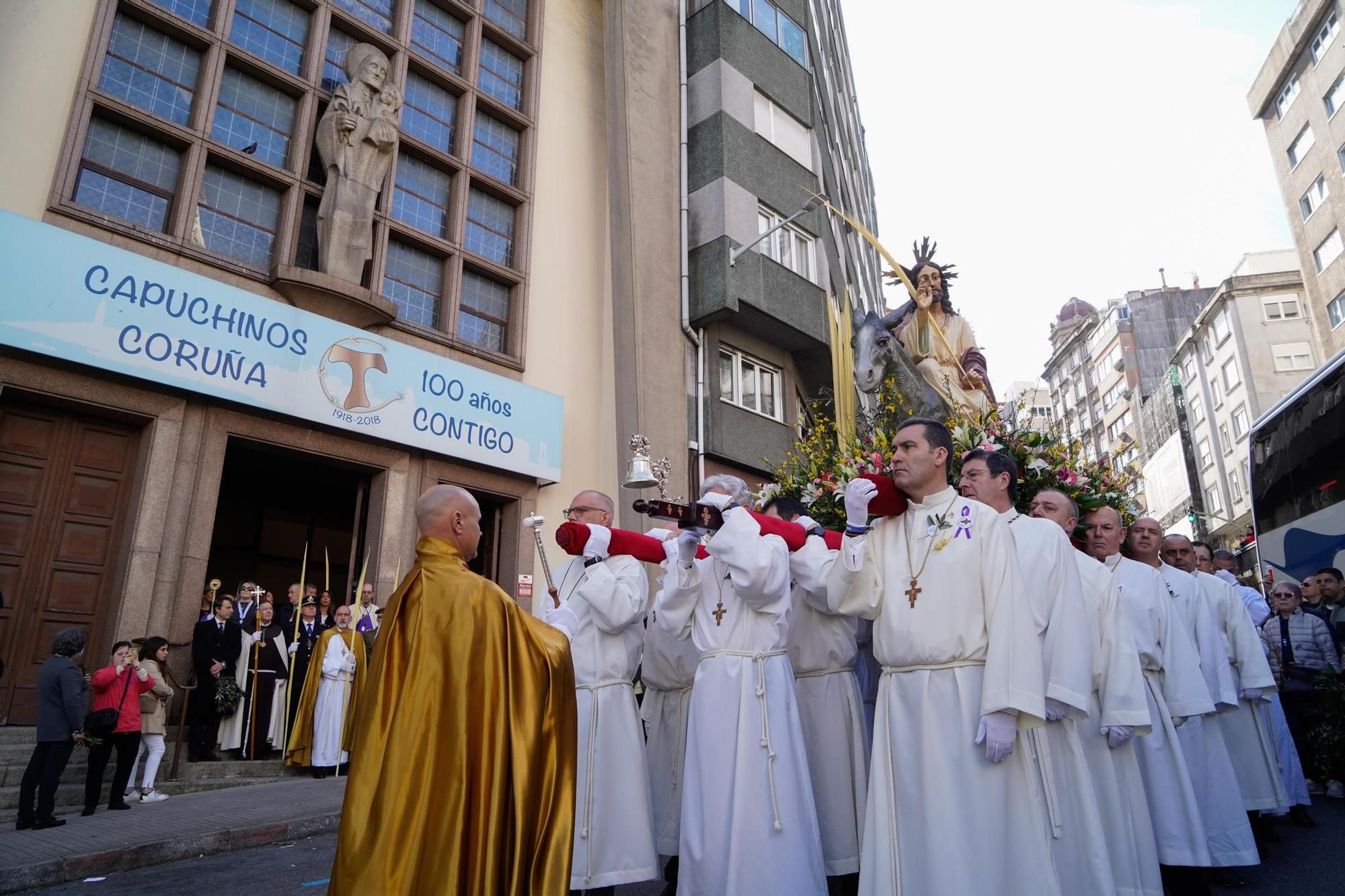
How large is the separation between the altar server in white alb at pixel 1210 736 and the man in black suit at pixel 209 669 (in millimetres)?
9887

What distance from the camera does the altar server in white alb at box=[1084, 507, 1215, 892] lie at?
5.07 meters

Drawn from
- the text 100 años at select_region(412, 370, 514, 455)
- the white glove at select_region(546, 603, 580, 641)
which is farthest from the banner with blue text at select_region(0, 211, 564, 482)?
the white glove at select_region(546, 603, 580, 641)

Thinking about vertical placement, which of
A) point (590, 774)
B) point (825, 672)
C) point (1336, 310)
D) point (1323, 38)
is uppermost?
point (1323, 38)

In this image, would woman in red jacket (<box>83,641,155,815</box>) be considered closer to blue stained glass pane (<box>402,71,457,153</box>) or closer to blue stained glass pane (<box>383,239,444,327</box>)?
blue stained glass pane (<box>383,239,444,327</box>)

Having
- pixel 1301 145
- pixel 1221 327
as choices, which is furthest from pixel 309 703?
pixel 1221 327

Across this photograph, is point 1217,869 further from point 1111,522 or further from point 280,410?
point 280,410

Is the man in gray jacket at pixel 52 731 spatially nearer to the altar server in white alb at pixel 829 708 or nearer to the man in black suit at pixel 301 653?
the man in black suit at pixel 301 653

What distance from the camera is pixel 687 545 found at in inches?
194

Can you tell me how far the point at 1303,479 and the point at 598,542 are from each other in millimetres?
10892

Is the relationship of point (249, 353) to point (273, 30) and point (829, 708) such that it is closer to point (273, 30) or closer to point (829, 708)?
point (273, 30)

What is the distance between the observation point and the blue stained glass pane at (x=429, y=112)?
607 inches

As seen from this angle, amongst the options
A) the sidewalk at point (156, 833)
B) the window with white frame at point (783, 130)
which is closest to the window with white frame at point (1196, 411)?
the window with white frame at point (783, 130)

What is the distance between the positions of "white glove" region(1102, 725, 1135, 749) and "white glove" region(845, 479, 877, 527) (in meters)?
1.85

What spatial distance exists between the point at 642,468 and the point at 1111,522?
537 centimetres
